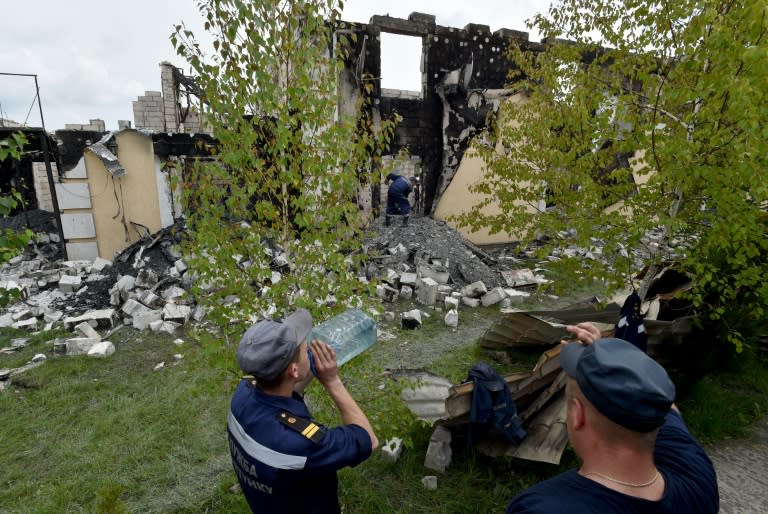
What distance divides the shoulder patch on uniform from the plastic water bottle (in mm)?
762

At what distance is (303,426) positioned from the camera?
169cm

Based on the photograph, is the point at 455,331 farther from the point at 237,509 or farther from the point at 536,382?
the point at 237,509

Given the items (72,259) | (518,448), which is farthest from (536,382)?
(72,259)

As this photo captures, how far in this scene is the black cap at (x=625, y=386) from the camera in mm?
1215

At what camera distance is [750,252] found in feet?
10.4

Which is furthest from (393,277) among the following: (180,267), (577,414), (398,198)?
(577,414)

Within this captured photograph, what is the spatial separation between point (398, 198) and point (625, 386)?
10.0m

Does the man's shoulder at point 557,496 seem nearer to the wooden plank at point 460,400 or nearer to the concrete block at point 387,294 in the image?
the wooden plank at point 460,400

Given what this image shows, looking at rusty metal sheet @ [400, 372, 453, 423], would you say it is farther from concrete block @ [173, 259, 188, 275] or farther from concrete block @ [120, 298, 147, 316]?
concrete block @ [173, 259, 188, 275]

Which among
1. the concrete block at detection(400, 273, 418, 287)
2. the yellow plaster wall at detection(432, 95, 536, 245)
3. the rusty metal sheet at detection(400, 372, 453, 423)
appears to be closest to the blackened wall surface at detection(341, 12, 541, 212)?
the yellow plaster wall at detection(432, 95, 536, 245)

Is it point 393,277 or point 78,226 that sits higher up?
point 78,226

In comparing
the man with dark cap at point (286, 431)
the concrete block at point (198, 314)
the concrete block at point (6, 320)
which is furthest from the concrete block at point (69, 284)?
the man with dark cap at point (286, 431)

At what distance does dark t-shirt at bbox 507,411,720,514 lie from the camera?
1.21 metres

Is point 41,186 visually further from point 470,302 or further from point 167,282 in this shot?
point 470,302
